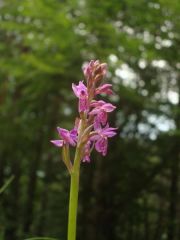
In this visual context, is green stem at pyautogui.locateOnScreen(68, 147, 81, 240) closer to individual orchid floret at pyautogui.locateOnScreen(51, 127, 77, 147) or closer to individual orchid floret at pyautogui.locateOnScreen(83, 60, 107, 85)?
individual orchid floret at pyautogui.locateOnScreen(51, 127, 77, 147)

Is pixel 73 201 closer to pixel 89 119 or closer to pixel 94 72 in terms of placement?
pixel 89 119

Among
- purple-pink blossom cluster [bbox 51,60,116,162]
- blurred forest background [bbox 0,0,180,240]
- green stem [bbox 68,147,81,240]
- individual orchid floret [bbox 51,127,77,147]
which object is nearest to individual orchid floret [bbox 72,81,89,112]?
purple-pink blossom cluster [bbox 51,60,116,162]

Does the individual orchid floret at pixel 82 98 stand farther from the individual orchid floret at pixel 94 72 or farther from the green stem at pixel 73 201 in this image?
the green stem at pixel 73 201

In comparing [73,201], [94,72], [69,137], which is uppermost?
[94,72]

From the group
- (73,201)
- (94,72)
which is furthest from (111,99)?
(73,201)

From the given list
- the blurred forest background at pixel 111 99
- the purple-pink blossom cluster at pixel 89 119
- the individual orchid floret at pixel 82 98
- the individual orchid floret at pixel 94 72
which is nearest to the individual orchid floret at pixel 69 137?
the purple-pink blossom cluster at pixel 89 119

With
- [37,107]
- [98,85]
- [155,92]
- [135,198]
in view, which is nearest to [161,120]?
[155,92]
